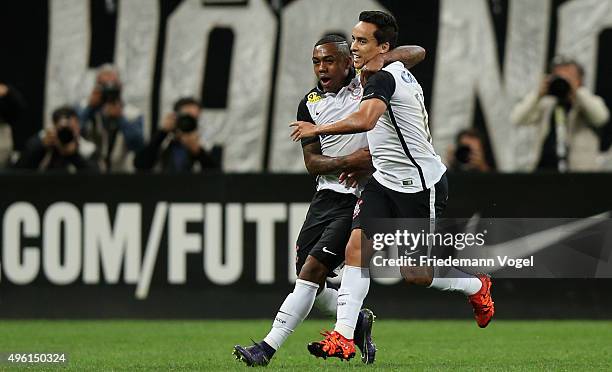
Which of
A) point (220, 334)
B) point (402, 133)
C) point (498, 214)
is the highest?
point (402, 133)

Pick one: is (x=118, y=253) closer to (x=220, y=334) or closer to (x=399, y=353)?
(x=220, y=334)

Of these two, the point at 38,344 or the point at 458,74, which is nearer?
the point at 38,344

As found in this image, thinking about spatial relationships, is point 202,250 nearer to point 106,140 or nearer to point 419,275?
point 106,140

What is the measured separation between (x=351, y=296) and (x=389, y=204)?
65cm

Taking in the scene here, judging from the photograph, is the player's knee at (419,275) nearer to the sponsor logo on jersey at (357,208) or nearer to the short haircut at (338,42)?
the sponsor logo on jersey at (357,208)

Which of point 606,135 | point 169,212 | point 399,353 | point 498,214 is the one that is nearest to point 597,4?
point 606,135

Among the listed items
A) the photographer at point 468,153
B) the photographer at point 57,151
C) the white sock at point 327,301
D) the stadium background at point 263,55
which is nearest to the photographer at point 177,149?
the photographer at point 57,151

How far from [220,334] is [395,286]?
7.74ft

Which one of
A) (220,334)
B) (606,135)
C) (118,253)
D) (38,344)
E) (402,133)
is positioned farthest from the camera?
(606,135)

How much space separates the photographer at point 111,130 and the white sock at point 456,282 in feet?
21.5

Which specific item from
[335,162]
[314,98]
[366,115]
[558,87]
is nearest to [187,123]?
[558,87]

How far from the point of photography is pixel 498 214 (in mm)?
14023

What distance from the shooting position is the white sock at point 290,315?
922 centimetres

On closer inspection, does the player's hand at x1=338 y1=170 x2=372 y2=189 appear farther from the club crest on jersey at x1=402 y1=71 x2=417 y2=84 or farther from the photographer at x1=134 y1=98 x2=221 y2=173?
the photographer at x1=134 y1=98 x2=221 y2=173
